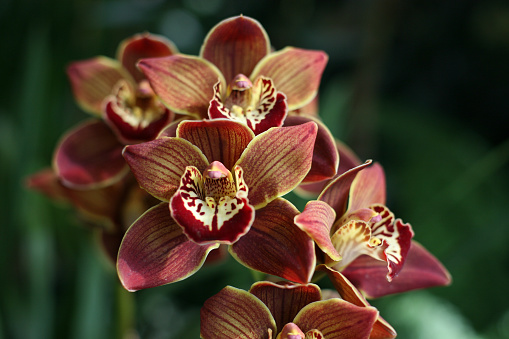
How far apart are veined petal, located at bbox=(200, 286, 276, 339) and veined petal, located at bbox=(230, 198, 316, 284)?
1.5 inches

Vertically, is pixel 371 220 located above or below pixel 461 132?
above

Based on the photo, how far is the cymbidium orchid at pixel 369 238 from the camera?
62 centimetres

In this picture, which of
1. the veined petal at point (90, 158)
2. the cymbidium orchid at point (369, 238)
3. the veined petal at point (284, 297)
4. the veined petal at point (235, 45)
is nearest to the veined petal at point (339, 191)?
the cymbidium orchid at point (369, 238)

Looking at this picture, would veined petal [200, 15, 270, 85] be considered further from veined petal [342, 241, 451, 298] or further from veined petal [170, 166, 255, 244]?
veined petal [342, 241, 451, 298]

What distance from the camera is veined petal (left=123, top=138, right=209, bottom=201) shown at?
59cm

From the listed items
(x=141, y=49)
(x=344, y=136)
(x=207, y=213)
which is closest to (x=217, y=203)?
(x=207, y=213)

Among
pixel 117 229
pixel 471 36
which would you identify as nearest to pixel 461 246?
pixel 117 229

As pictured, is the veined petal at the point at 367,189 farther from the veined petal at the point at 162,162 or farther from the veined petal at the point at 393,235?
the veined petal at the point at 162,162

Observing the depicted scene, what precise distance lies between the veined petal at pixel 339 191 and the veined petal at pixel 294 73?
0.14 m

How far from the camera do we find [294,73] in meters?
0.73

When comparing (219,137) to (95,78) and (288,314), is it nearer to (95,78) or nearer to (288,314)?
(288,314)

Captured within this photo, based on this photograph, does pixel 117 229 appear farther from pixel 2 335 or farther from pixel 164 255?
pixel 2 335

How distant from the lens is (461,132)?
1.93 m

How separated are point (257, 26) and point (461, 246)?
0.70 metres
